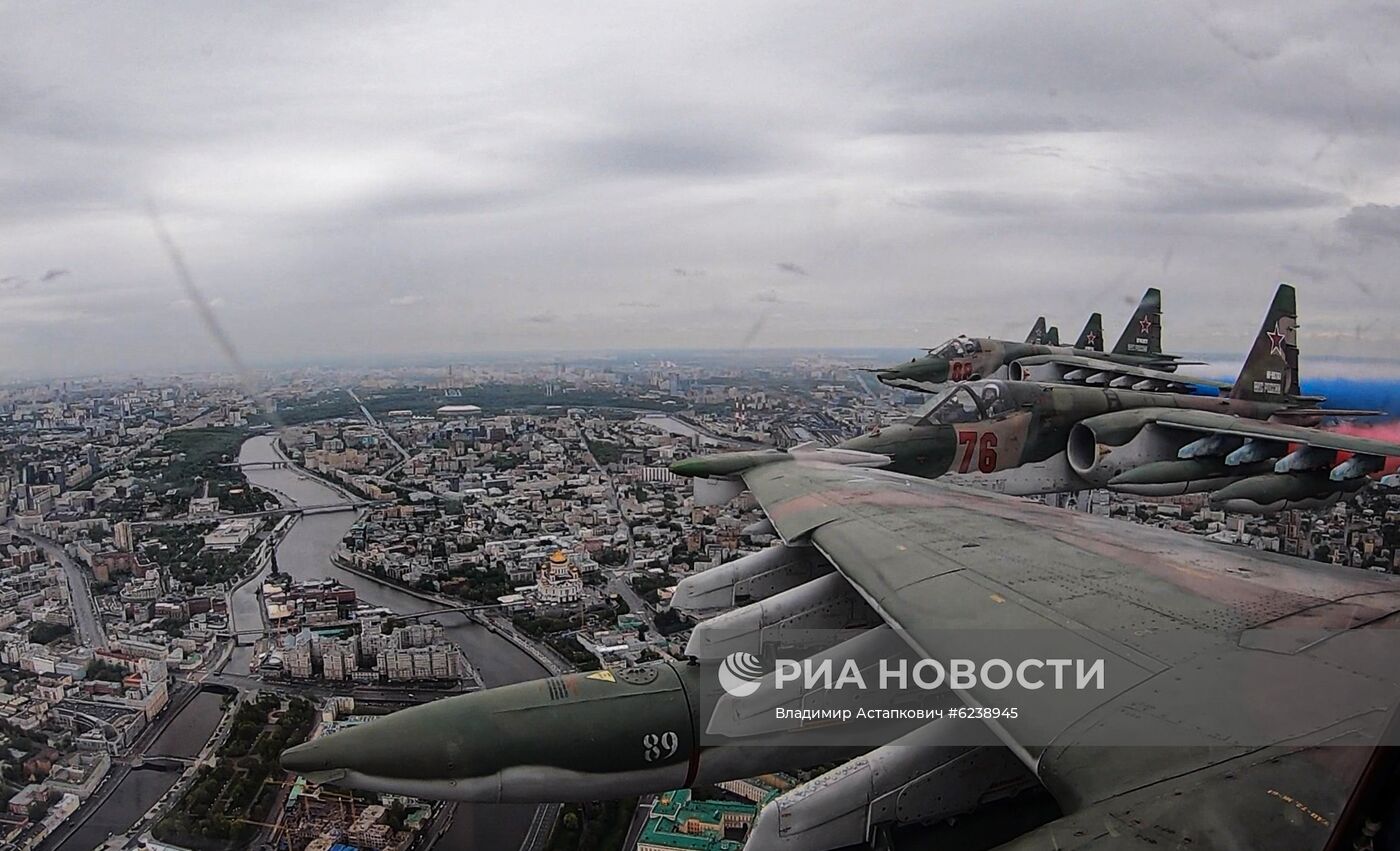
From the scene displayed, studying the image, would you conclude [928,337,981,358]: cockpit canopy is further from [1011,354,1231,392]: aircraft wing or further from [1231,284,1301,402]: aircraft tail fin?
[1231,284,1301,402]: aircraft tail fin

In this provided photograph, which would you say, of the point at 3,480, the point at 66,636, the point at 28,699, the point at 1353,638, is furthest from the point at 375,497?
the point at 1353,638

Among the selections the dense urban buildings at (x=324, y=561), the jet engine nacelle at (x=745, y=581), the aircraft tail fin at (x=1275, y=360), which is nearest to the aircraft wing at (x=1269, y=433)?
the dense urban buildings at (x=324, y=561)

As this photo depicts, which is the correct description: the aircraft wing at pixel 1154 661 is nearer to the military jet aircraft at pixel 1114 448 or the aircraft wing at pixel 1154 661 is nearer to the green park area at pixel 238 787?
the military jet aircraft at pixel 1114 448

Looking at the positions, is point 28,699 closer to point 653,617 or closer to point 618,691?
point 653,617

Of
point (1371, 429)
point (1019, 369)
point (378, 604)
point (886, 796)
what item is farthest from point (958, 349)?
point (886, 796)

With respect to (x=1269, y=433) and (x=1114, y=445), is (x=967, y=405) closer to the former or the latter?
(x=1114, y=445)

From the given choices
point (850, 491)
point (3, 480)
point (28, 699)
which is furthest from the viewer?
point (3, 480)
